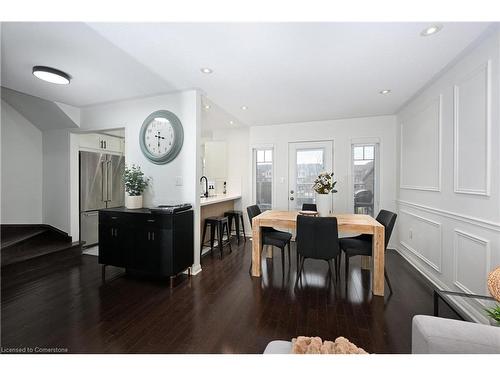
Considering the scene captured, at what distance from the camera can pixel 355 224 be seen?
2.46 metres

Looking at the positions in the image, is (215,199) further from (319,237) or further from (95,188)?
(95,188)

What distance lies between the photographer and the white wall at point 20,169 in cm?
357

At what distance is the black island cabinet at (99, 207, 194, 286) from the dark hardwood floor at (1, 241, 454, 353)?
0.25m

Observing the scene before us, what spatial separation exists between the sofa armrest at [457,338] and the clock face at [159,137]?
300 cm

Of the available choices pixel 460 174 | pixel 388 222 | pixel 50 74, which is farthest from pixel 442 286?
pixel 50 74

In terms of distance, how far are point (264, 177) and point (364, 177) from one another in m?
2.05

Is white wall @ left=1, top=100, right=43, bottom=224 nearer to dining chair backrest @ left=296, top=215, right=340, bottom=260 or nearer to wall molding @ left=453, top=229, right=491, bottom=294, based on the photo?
dining chair backrest @ left=296, top=215, right=340, bottom=260

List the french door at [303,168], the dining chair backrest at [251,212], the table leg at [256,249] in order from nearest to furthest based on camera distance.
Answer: the table leg at [256,249]
the dining chair backrest at [251,212]
the french door at [303,168]

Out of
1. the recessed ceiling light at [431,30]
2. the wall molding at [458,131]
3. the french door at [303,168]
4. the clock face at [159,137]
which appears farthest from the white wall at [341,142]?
the recessed ceiling light at [431,30]

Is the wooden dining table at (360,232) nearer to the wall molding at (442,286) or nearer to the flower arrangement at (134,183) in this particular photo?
the wall molding at (442,286)

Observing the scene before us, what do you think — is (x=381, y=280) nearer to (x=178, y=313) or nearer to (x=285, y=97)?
(x=178, y=313)

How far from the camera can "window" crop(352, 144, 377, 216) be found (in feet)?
13.4
